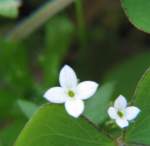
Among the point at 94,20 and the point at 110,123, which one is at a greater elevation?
the point at 94,20

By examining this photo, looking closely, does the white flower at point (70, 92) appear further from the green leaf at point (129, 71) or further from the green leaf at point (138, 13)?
the green leaf at point (129, 71)

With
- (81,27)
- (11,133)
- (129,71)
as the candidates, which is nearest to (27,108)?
(11,133)

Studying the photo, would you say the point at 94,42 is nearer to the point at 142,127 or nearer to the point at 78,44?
the point at 78,44

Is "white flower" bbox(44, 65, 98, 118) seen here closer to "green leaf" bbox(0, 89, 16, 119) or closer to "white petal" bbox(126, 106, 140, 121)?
"white petal" bbox(126, 106, 140, 121)

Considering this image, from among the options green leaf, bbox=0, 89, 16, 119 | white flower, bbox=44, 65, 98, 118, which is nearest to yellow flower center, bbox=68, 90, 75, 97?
white flower, bbox=44, 65, 98, 118

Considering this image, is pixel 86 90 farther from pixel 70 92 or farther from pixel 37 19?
pixel 37 19

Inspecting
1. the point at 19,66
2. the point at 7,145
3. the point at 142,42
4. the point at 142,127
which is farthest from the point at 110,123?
the point at 142,42

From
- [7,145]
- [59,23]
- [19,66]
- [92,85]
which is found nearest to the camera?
[92,85]

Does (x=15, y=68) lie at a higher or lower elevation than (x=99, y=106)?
higher

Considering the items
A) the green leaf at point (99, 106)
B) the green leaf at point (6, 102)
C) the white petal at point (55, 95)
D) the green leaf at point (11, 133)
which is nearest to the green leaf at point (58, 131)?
Result: the white petal at point (55, 95)
